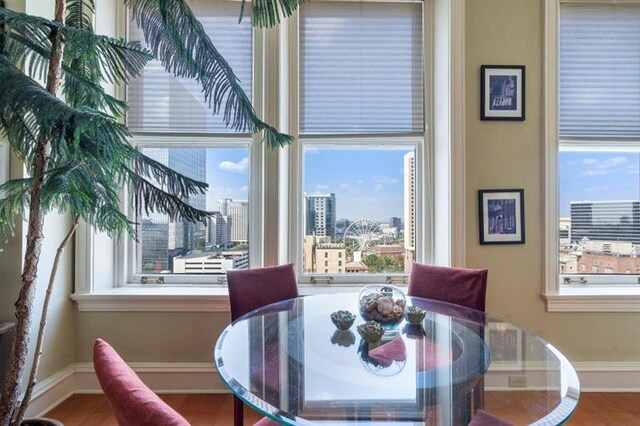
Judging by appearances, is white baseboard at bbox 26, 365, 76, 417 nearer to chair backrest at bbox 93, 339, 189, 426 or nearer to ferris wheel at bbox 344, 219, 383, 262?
chair backrest at bbox 93, 339, 189, 426

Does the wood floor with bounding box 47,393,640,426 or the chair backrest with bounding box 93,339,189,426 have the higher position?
the chair backrest with bounding box 93,339,189,426

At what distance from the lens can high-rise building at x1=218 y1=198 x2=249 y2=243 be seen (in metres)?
2.35

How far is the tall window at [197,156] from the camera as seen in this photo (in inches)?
90.7

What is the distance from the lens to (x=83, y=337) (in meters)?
2.10

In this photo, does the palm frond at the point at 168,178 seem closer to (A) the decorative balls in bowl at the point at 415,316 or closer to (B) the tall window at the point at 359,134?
(A) the decorative balls in bowl at the point at 415,316

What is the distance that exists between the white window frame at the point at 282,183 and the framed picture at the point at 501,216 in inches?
5.6

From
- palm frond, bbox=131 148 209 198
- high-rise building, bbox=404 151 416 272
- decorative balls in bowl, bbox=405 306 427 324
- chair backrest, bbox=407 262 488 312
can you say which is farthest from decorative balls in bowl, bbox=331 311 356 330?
high-rise building, bbox=404 151 416 272

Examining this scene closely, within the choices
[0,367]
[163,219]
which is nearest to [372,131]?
[163,219]

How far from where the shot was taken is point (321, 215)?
2.42 meters

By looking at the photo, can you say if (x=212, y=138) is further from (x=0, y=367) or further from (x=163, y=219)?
(x=0, y=367)

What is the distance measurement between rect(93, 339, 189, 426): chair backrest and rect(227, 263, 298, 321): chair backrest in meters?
1.02

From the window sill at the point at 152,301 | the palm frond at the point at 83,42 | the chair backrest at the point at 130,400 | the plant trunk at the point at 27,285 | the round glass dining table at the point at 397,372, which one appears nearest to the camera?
the chair backrest at the point at 130,400

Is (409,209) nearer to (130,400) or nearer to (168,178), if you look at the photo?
(168,178)

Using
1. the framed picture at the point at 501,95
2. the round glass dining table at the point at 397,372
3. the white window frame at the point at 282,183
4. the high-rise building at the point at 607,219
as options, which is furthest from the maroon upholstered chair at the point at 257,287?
the high-rise building at the point at 607,219
